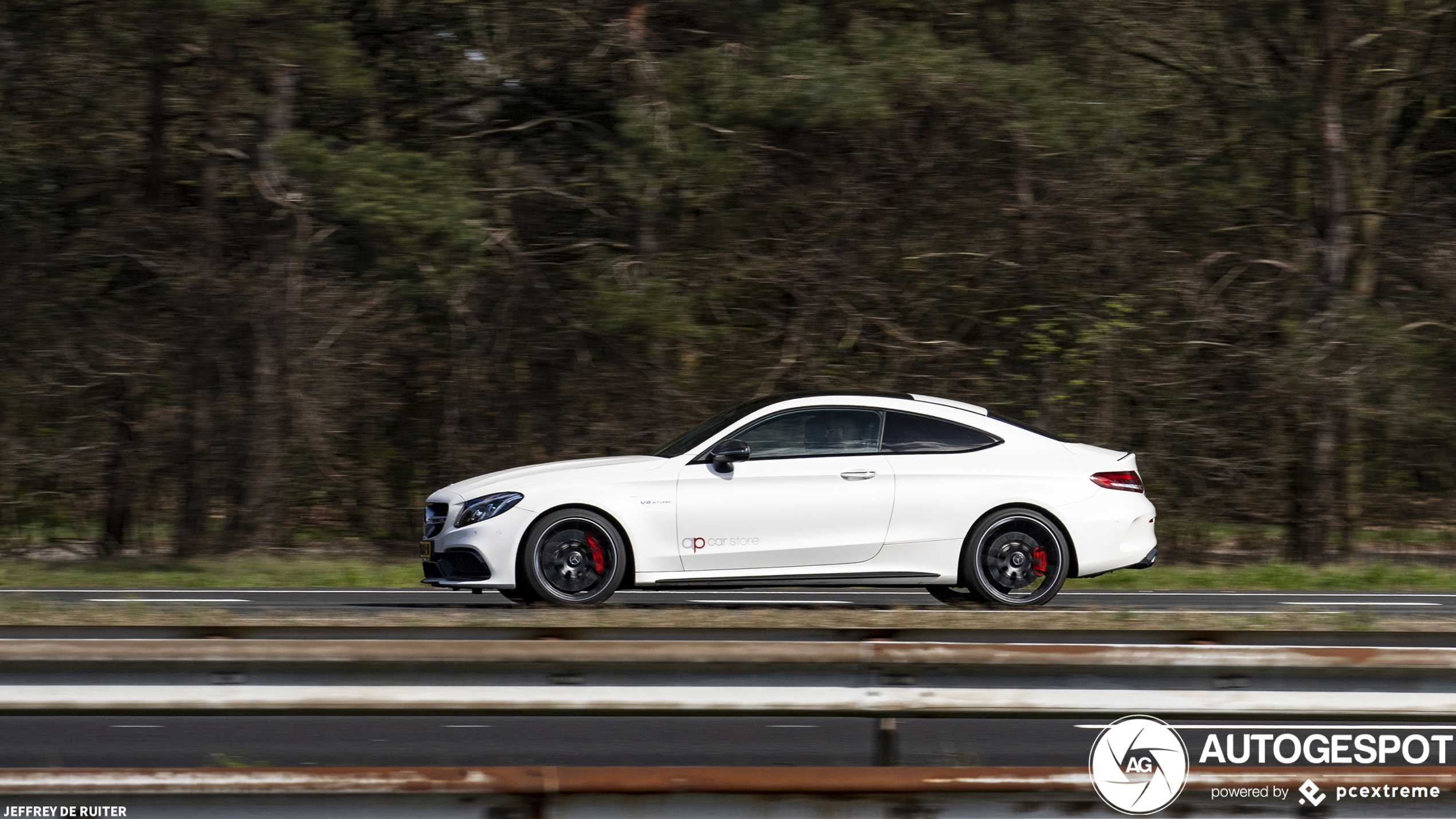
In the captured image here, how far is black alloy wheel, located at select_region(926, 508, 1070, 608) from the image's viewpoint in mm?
10195

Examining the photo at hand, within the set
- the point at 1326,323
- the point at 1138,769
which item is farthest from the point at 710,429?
the point at 1326,323

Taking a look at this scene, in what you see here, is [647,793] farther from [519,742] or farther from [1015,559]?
[1015,559]

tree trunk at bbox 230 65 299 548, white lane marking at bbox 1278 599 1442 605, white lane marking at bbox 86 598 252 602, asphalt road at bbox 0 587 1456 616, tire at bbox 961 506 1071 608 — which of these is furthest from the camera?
tree trunk at bbox 230 65 299 548

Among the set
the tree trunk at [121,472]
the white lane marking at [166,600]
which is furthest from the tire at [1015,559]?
the tree trunk at [121,472]

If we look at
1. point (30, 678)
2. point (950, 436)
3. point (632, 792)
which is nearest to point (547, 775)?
point (632, 792)

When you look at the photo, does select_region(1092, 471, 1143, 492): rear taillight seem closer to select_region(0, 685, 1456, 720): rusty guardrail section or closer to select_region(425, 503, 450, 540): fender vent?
select_region(425, 503, 450, 540): fender vent

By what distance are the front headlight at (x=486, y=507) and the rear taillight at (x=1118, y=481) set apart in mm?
4033

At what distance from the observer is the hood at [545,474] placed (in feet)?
32.8

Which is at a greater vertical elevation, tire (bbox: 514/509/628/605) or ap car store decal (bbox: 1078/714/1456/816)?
tire (bbox: 514/509/628/605)

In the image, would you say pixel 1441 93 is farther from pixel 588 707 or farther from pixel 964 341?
pixel 588 707

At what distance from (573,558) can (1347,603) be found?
640 cm

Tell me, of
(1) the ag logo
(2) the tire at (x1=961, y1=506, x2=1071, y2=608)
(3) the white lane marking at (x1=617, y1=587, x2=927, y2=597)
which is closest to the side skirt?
(2) the tire at (x1=961, y1=506, x2=1071, y2=608)

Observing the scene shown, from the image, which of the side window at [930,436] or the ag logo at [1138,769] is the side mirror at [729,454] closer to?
the side window at [930,436]

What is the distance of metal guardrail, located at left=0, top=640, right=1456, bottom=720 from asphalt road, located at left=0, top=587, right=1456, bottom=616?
215 inches
